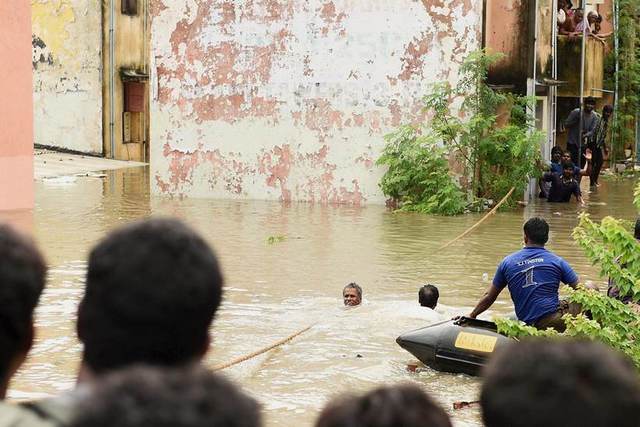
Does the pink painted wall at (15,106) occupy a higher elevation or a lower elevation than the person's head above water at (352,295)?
higher

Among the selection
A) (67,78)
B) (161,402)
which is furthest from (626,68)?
(161,402)

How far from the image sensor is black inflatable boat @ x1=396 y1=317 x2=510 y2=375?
776cm

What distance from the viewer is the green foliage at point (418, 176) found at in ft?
61.9

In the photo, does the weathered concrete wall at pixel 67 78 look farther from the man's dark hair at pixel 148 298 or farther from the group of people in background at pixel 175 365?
the man's dark hair at pixel 148 298

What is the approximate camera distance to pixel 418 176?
19.2 metres

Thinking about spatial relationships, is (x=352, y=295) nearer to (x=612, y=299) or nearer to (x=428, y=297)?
(x=428, y=297)

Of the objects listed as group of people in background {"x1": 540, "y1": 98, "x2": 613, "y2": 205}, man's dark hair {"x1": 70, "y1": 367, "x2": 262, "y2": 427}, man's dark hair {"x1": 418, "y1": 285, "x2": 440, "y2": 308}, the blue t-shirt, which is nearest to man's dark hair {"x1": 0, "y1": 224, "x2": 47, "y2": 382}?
man's dark hair {"x1": 70, "y1": 367, "x2": 262, "y2": 427}

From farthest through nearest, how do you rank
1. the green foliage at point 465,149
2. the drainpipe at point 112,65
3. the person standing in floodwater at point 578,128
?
the drainpipe at point 112,65, the person standing in floodwater at point 578,128, the green foliage at point 465,149

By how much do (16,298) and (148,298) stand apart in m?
0.40

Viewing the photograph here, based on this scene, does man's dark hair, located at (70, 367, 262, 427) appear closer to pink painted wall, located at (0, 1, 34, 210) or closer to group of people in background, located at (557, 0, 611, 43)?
pink painted wall, located at (0, 1, 34, 210)

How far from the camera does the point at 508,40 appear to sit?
19.7m

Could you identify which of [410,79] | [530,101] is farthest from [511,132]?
[410,79]

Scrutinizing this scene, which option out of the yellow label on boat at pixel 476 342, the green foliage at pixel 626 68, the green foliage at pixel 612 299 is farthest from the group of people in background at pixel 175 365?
the green foliage at pixel 626 68

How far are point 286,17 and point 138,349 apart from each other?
1885 centimetres
